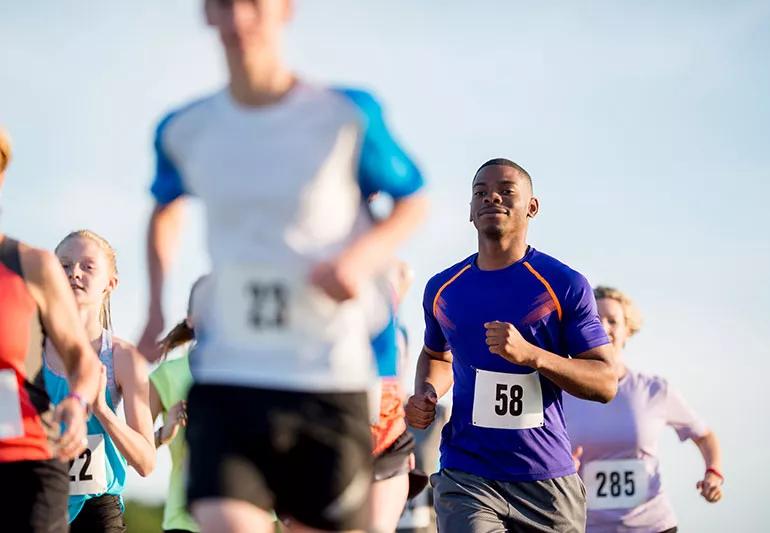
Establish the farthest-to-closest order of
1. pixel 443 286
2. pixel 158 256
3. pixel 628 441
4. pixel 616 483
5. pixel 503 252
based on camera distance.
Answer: pixel 628 441
pixel 616 483
pixel 443 286
pixel 503 252
pixel 158 256

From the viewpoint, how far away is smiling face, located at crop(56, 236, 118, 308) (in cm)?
625

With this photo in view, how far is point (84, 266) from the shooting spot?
6.26 metres

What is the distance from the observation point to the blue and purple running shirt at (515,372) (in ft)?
19.7

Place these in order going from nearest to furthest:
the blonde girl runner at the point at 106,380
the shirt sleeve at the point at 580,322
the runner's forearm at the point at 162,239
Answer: the runner's forearm at the point at 162,239
the shirt sleeve at the point at 580,322
the blonde girl runner at the point at 106,380

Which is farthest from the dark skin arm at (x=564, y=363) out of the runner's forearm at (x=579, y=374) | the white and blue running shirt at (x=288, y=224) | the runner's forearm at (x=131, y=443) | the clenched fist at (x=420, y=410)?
the white and blue running shirt at (x=288, y=224)

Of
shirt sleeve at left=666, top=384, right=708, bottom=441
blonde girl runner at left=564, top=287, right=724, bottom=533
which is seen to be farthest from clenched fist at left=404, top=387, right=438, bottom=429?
shirt sleeve at left=666, top=384, right=708, bottom=441

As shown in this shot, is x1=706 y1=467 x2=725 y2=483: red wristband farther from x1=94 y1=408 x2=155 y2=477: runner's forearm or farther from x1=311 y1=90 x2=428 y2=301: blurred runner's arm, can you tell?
x1=311 y1=90 x2=428 y2=301: blurred runner's arm

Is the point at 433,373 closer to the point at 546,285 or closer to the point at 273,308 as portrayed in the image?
the point at 546,285

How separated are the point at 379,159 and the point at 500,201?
2.88 meters

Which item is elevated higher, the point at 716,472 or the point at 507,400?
the point at 507,400

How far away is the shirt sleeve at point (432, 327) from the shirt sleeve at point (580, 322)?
72cm

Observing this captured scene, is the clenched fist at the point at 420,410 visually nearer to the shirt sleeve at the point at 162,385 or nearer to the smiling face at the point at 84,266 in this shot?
the shirt sleeve at the point at 162,385

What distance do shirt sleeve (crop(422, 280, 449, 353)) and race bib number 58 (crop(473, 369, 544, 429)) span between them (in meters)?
0.61

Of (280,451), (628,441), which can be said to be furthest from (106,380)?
(628,441)
